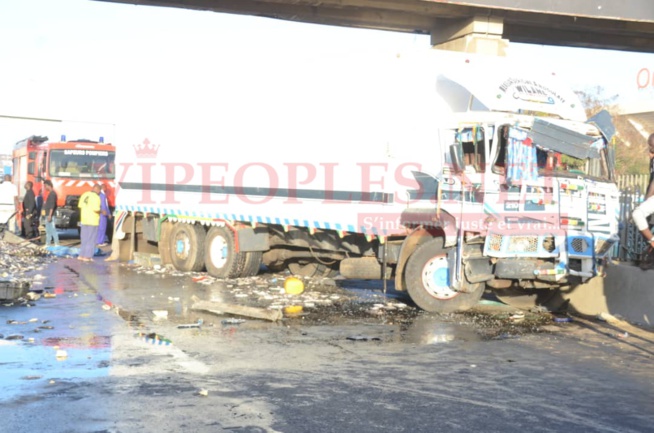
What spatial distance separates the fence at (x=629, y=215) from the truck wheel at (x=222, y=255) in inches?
254

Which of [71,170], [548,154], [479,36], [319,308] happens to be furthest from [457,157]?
[71,170]

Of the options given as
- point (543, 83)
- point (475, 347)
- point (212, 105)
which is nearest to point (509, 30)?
point (212, 105)

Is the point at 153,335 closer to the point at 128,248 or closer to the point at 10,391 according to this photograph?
the point at 10,391

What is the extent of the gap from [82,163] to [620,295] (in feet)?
57.5

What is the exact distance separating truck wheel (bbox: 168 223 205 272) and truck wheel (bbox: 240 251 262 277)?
1.42 metres

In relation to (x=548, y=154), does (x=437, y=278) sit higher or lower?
lower

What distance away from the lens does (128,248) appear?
1944cm

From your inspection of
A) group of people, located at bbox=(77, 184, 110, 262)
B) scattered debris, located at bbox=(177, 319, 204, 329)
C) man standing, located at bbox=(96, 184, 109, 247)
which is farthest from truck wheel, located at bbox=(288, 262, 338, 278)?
man standing, located at bbox=(96, 184, 109, 247)

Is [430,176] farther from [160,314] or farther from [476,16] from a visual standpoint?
[476,16]

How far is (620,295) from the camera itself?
11.3 meters

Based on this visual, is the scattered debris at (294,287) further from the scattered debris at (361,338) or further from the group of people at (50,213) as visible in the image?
the group of people at (50,213)

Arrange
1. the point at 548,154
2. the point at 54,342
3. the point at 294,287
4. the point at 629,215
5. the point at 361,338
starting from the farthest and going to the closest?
the point at 294,287 < the point at 629,215 < the point at 548,154 < the point at 361,338 < the point at 54,342

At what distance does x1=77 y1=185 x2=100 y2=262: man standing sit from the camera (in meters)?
19.2

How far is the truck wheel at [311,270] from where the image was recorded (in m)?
15.5
